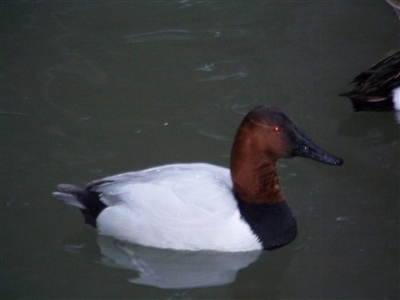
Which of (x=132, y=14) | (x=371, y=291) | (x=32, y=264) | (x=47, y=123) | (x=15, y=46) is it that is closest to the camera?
(x=371, y=291)

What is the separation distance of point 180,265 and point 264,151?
96cm

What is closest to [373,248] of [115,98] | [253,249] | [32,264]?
[253,249]

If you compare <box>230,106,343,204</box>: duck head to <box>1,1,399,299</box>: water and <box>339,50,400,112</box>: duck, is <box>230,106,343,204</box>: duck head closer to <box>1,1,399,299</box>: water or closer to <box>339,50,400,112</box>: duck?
<box>1,1,399,299</box>: water

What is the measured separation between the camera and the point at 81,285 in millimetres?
4527

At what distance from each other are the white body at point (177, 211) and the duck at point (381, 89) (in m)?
1.82

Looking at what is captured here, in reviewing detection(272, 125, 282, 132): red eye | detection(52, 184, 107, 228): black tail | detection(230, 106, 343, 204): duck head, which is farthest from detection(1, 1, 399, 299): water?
detection(272, 125, 282, 132): red eye

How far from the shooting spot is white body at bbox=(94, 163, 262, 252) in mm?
4520

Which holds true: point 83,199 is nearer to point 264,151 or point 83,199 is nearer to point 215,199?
point 215,199

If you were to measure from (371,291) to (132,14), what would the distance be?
15.5 ft

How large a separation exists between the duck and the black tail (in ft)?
8.30

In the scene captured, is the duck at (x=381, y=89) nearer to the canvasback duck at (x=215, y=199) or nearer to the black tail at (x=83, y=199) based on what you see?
the canvasback duck at (x=215, y=199)

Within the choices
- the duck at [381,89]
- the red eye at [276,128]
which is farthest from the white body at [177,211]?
the duck at [381,89]

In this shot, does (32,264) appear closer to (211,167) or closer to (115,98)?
(211,167)

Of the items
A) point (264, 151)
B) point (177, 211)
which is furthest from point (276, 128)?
point (177, 211)
